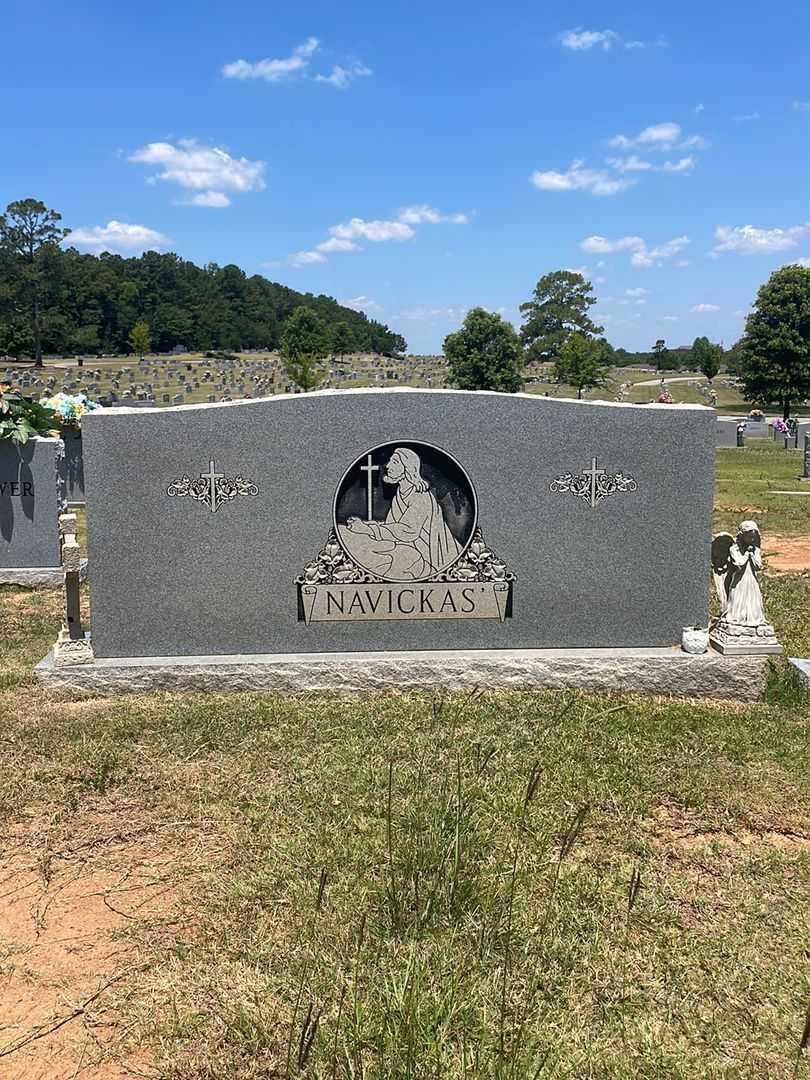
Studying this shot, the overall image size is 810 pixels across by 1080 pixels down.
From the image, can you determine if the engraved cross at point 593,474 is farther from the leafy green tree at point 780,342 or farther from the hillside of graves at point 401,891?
the leafy green tree at point 780,342

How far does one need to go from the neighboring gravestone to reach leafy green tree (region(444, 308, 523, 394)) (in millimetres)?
44431

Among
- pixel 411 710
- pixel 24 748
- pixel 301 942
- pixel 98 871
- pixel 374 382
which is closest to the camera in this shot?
pixel 301 942

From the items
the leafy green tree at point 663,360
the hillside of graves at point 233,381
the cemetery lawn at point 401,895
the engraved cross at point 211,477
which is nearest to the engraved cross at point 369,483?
the engraved cross at point 211,477

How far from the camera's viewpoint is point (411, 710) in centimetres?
514

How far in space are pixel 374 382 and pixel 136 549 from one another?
46.0m

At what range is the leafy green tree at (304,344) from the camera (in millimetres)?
48844

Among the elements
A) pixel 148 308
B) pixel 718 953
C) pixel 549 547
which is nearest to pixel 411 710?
pixel 549 547

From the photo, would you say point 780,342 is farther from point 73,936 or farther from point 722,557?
point 73,936

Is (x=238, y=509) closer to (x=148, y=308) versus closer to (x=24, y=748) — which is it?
(x=24, y=748)

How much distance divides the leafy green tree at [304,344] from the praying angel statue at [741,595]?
42655 millimetres

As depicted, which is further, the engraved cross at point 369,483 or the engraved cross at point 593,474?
the engraved cross at point 593,474

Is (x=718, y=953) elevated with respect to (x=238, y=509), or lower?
lower

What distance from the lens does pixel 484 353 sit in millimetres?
52969

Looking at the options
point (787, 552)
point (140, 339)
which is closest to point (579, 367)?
point (140, 339)
